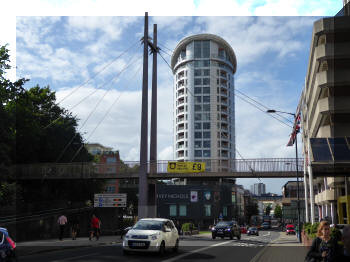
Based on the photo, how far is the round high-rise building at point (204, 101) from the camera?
112 metres

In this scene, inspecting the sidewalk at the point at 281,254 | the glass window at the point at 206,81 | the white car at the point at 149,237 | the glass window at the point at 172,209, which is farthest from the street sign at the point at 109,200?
the glass window at the point at 206,81

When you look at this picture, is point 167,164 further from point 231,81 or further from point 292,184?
point 231,81

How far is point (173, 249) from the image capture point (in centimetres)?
1752

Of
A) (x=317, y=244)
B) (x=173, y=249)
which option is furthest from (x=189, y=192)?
(x=317, y=244)

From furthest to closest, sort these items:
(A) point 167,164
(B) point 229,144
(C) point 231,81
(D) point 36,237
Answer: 1. (C) point 231,81
2. (B) point 229,144
3. (A) point 167,164
4. (D) point 36,237

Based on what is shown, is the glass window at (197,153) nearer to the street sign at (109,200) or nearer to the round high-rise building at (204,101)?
the round high-rise building at (204,101)

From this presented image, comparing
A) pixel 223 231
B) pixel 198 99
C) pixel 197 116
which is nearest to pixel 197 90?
pixel 198 99

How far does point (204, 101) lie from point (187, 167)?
78510 mm

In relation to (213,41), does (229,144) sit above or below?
below

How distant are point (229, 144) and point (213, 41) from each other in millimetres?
30186

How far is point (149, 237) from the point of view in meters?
15.2

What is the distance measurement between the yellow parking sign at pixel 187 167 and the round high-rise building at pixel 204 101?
238 feet

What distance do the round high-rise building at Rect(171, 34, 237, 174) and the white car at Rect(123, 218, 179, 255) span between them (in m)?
92.5

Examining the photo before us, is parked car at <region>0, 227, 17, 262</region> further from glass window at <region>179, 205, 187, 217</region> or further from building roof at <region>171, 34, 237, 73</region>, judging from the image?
building roof at <region>171, 34, 237, 73</region>
